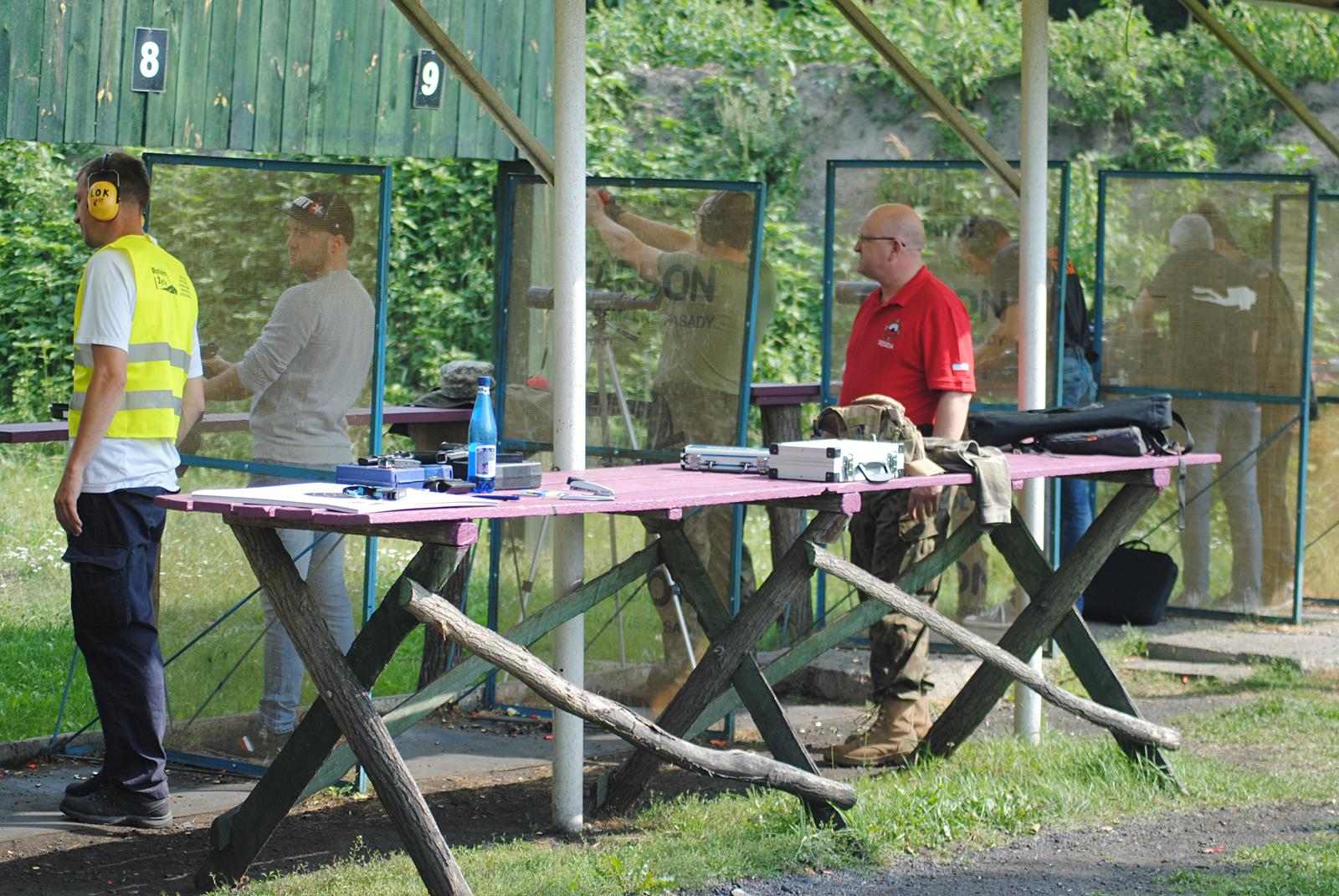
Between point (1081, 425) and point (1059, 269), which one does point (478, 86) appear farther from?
point (1059, 269)

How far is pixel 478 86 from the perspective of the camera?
6234mm

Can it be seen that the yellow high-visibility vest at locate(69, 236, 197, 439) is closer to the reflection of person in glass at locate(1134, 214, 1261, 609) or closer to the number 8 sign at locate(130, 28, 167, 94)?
the number 8 sign at locate(130, 28, 167, 94)

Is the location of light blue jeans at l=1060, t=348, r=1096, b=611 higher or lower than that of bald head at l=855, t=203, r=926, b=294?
lower

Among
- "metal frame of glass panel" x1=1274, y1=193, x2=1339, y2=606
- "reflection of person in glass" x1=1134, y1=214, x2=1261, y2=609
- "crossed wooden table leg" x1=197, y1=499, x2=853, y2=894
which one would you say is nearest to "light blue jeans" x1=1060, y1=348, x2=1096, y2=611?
"reflection of person in glass" x1=1134, y1=214, x2=1261, y2=609

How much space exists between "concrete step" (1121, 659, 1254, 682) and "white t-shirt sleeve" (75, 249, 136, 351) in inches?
212

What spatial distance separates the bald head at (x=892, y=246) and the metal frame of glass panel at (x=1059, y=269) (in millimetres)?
1451

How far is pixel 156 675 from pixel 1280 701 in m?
4.95

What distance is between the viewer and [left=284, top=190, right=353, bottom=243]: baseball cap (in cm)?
605

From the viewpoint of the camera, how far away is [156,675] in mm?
5750

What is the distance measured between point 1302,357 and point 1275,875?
193 inches

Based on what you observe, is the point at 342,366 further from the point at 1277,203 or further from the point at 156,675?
the point at 1277,203

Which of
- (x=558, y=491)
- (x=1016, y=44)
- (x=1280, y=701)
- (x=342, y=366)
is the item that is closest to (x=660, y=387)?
(x=342, y=366)

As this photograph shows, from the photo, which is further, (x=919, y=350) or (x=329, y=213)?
(x=919, y=350)

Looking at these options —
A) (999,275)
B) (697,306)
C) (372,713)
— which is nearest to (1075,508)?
(999,275)
